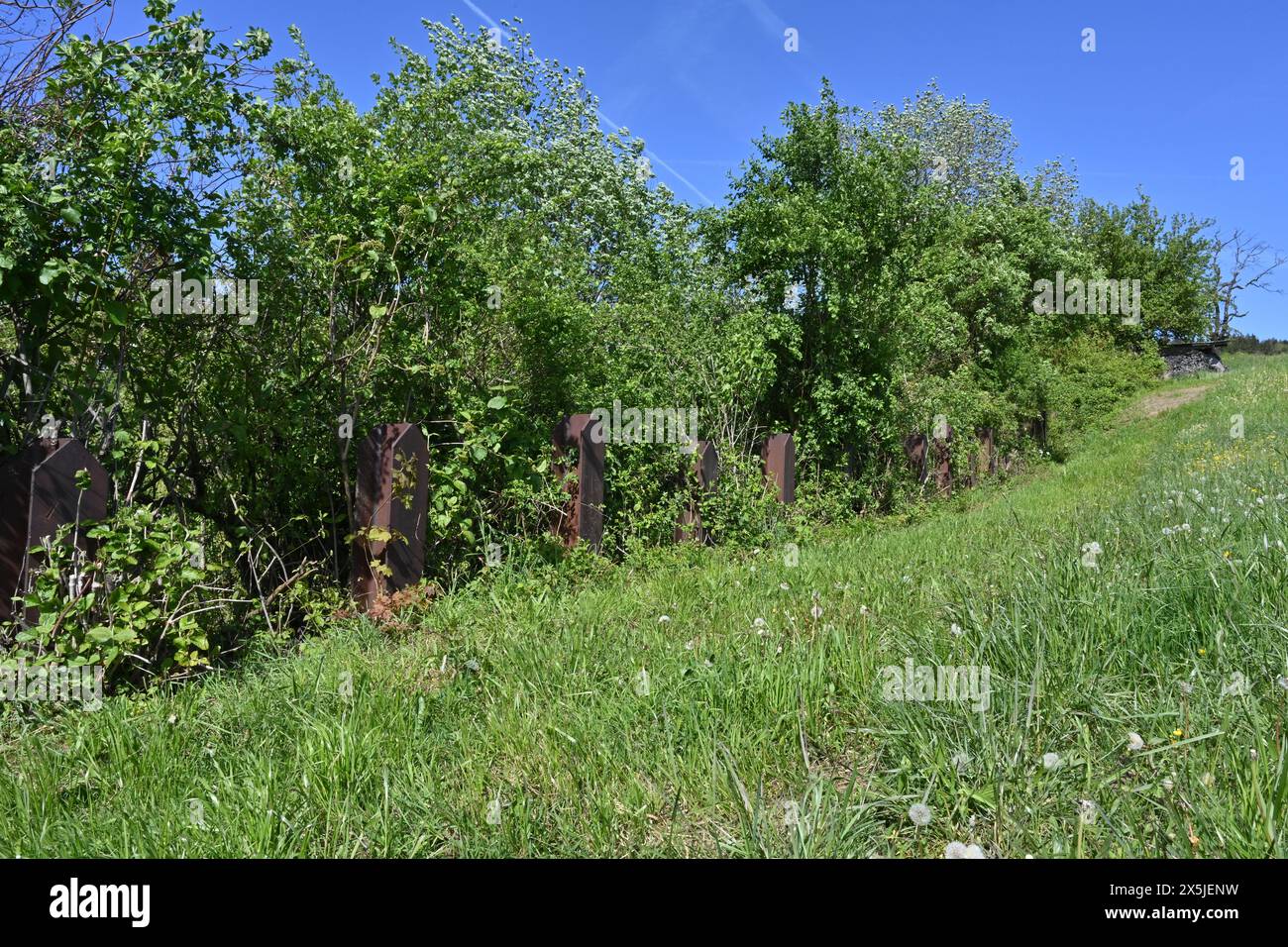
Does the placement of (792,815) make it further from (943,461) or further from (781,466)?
(943,461)

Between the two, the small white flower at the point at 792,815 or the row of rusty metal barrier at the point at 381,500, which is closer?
the small white flower at the point at 792,815

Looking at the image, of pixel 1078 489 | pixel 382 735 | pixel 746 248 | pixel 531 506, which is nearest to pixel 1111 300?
pixel 1078 489

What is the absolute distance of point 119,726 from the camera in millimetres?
2713

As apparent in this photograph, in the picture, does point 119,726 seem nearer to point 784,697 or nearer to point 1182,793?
point 784,697

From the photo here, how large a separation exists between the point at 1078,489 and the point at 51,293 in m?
9.77

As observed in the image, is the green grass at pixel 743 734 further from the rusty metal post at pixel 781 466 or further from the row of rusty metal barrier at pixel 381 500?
the rusty metal post at pixel 781 466

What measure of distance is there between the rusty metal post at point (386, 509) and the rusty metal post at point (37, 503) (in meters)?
1.23

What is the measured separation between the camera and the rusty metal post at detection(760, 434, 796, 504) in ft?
24.3

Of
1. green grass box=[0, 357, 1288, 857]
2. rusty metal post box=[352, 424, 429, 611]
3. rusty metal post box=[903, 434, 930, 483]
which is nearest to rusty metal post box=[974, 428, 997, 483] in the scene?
rusty metal post box=[903, 434, 930, 483]

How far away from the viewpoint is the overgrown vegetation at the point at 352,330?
3.32 m

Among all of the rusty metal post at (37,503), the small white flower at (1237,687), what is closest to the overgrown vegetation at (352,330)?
the rusty metal post at (37,503)

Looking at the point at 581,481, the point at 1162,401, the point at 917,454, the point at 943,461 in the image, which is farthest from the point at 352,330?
the point at 1162,401

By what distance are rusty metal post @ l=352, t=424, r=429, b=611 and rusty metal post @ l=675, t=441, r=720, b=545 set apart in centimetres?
271

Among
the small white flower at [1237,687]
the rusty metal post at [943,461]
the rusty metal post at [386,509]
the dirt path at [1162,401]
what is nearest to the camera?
the small white flower at [1237,687]
